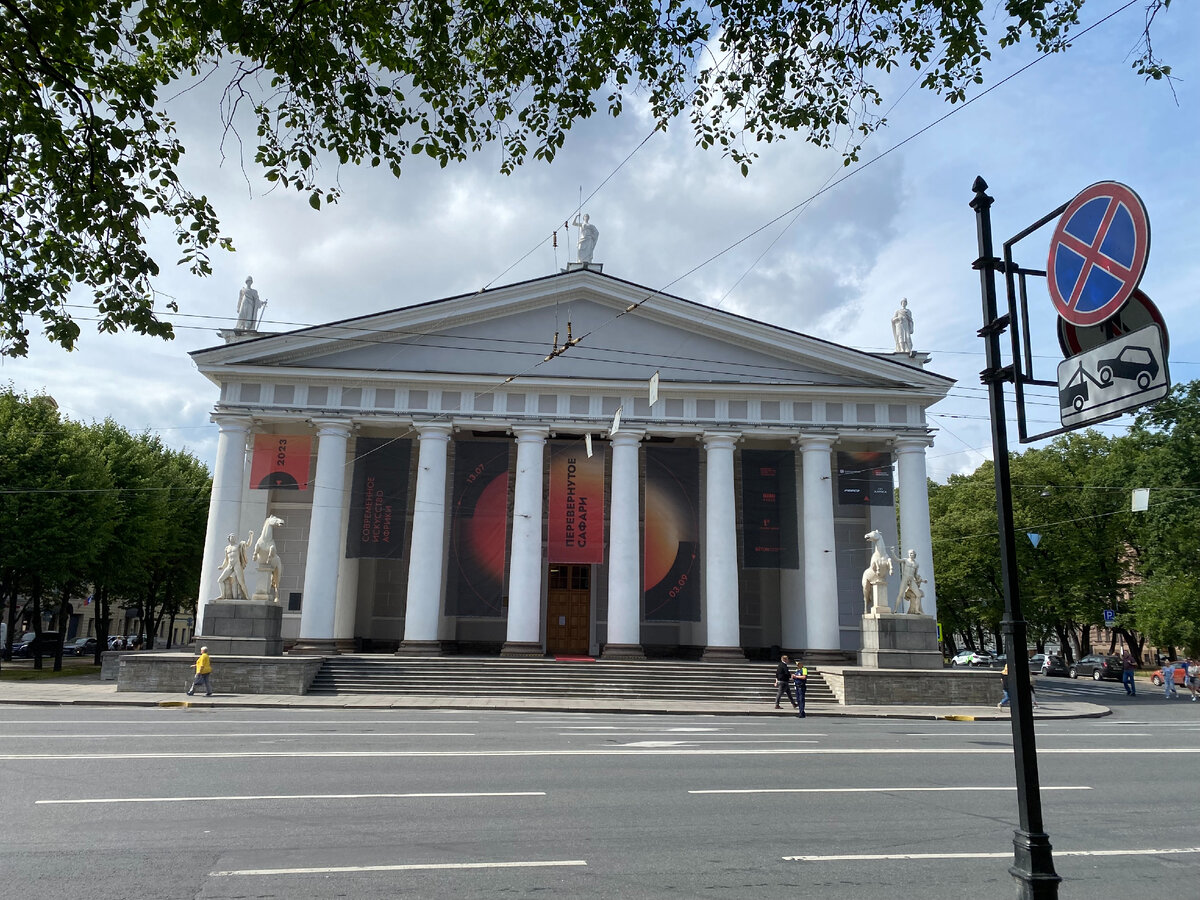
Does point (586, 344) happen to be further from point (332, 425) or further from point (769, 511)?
point (332, 425)

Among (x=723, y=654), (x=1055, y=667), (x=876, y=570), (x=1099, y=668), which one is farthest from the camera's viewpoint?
(x=1055, y=667)

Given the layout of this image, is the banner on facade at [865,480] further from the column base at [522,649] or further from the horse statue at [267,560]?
the horse statue at [267,560]

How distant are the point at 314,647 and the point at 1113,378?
2962cm

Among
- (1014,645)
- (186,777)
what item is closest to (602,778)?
(186,777)

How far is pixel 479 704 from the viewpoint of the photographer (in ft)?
78.2

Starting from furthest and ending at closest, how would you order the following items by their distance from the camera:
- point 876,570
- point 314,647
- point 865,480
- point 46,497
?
1. point 46,497
2. point 865,480
3. point 314,647
4. point 876,570

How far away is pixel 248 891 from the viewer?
636 centimetres

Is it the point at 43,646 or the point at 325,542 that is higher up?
the point at 325,542

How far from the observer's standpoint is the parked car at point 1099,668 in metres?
47.1

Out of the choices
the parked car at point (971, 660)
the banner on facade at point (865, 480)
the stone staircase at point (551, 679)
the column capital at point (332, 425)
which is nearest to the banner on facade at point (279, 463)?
the column capital at point (332, 425)

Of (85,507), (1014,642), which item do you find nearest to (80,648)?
(85,507)

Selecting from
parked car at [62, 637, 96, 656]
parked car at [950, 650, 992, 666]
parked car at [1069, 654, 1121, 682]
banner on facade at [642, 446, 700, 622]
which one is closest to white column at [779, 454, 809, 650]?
banner on facade at [642, 446, 700, 622]

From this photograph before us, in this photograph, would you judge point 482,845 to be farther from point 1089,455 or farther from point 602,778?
point 1089,455

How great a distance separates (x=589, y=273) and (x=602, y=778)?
82.9ft
